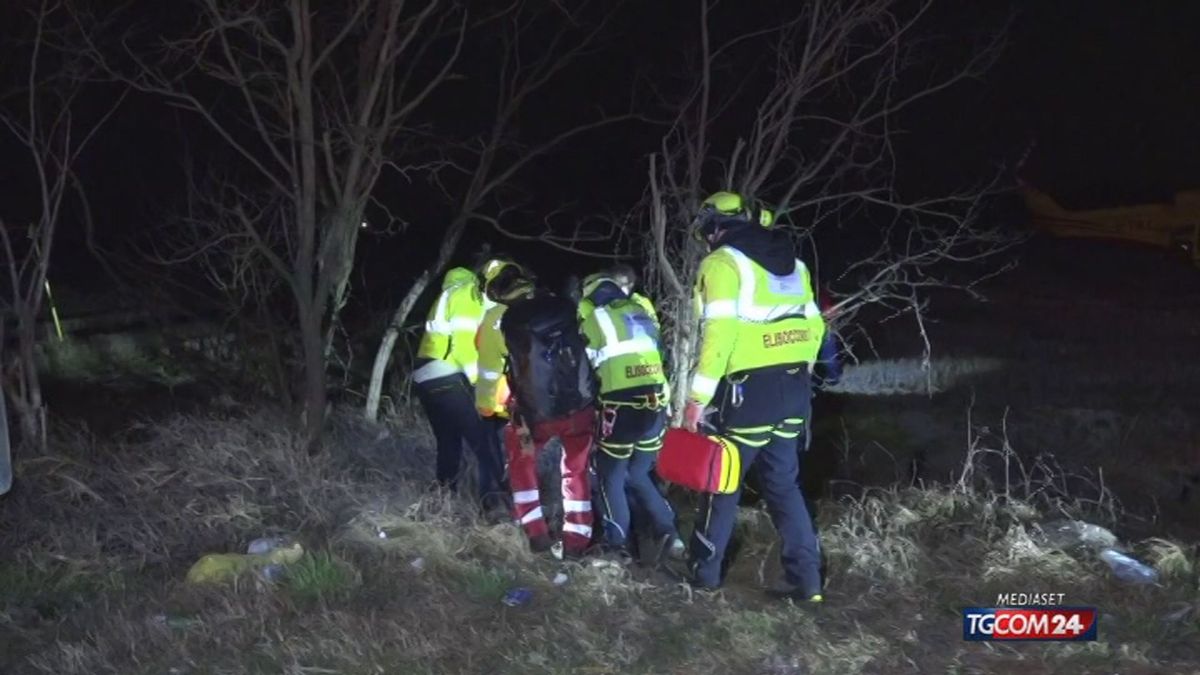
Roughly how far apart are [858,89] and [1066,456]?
381cm

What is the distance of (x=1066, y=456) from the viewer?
390 inches

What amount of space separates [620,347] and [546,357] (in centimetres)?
38

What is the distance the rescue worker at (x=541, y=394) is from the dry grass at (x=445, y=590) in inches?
9.7

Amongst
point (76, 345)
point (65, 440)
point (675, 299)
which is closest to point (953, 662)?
point (675, 299)

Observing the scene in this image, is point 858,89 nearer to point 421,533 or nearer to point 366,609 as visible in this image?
point 421,533

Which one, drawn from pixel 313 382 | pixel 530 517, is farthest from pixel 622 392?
pixel 313 382

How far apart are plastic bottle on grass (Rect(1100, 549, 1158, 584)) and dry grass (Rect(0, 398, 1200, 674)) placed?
75 millimetres

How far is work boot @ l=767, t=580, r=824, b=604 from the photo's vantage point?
505 cm

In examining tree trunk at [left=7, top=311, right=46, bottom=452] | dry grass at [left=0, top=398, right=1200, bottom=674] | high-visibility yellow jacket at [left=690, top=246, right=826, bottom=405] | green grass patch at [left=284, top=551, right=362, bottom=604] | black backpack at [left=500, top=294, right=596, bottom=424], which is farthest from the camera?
tree trunk at [left=7, top=311, right=46, bottom=452]

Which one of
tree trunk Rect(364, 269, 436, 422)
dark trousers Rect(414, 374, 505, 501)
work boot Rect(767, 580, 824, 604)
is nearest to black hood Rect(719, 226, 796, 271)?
work boot Rect(767, 580, 824, 604)

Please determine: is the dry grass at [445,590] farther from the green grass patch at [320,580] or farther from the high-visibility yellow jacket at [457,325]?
the high-visibility yellow jacket at [457,325]

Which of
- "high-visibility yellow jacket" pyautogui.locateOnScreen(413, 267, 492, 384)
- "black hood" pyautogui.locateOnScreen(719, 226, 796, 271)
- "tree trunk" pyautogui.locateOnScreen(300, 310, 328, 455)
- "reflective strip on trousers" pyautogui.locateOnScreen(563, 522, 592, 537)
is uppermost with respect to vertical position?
"black hood" pyautogui.locateOnScreen(719, 226, 796, 271)

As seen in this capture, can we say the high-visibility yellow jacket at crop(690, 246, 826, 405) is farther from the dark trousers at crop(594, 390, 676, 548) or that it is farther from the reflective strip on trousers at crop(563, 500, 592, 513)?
the reflective strip on trousers at crop(563, 500, 592, 513)

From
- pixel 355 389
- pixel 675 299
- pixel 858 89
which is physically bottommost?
pixel 355 389
